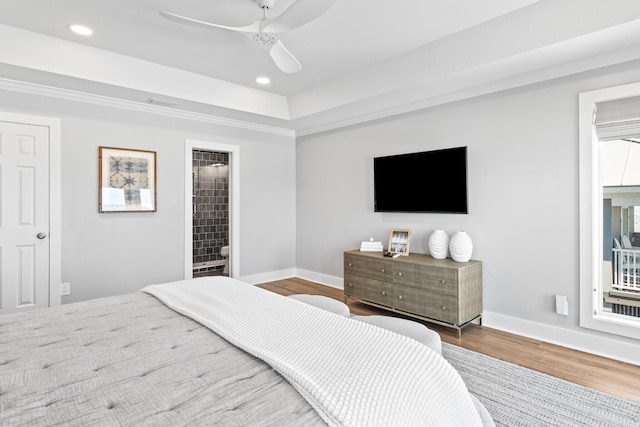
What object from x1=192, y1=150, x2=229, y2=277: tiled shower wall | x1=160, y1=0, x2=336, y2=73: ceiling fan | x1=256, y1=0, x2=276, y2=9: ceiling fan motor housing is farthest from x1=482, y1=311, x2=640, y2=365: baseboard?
x1=192, y1=150, x2=229, y2=277: tiled shower wall

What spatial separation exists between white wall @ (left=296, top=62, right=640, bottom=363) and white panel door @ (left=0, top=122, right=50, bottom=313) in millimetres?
3625

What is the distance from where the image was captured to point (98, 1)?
246 cm

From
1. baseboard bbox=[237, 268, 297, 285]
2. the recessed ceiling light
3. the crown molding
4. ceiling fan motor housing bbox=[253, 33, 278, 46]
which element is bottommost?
baseboard bbox=[237, 268, 297, 285]

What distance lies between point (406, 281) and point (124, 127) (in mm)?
3497

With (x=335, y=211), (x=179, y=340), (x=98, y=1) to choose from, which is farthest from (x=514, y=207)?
(x=98, y=1)

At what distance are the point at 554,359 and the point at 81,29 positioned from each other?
179 inches

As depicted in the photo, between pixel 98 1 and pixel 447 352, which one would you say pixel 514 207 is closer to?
pixel 447 352

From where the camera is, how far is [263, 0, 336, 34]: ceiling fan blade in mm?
1942

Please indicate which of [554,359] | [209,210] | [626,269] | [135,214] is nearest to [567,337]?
[554,359]

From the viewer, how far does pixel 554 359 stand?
2.72 m

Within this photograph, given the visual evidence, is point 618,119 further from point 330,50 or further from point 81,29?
point 81,29

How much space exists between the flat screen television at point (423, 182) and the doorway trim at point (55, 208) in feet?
11.2

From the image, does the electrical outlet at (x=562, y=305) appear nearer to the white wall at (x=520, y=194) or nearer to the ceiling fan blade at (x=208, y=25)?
the white wall at (x=520, y=194)

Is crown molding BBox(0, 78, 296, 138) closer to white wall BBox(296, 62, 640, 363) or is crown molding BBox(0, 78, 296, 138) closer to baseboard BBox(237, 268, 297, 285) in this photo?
white wall BBox(296, 62, 640, 363)
